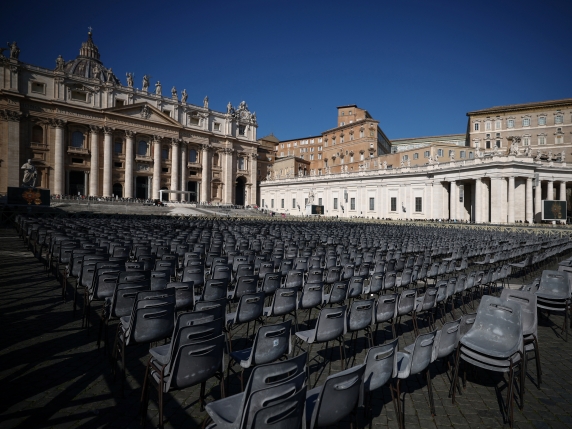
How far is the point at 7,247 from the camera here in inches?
574

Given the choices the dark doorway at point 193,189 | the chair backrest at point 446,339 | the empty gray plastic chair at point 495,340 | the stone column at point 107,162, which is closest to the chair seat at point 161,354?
the chair backrest at point 446,339

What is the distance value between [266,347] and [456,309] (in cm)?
640

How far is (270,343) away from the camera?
366 cm

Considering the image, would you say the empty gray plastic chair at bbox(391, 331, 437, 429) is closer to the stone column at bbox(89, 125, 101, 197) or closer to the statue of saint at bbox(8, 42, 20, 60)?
the stone column at bbox(89, 125, 101, 197)

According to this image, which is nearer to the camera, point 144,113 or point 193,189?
point 144,113

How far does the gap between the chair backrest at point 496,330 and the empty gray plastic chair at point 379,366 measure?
1.57 meters

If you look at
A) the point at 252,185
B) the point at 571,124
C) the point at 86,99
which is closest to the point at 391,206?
the point at 252,185

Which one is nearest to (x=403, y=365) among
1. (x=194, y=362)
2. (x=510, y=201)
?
(x=194, y=362)

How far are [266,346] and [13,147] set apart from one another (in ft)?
196

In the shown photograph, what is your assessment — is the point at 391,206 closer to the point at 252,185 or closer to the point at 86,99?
the point at 252,185

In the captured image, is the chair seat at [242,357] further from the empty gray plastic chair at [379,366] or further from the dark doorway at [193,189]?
the dark doorway at [193,189]

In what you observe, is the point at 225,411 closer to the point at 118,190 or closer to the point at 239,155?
the point at 118,190

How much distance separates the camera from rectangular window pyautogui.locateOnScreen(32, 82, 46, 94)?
4862 cm

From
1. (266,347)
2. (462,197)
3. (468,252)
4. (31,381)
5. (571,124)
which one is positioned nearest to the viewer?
(266,347)
